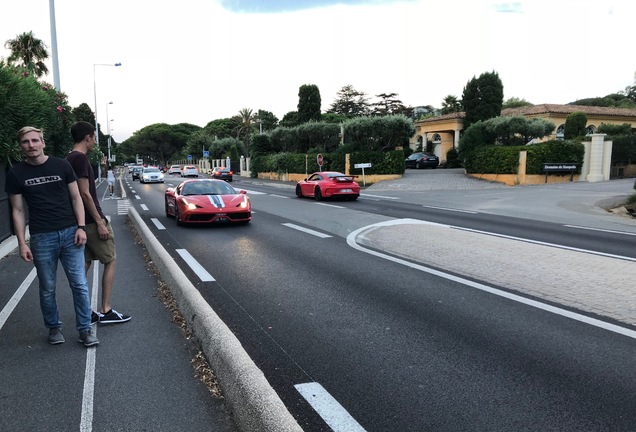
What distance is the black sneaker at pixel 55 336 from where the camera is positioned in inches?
165

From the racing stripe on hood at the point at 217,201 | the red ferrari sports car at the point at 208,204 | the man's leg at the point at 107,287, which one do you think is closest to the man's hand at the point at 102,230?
the man's leg at the point at 107,287

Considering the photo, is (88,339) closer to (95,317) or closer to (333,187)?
(95,317)

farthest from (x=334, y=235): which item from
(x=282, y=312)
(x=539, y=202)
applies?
(x=539, y=202)

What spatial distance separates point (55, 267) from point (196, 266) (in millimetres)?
3193

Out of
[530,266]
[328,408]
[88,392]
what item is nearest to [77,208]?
[88,392]

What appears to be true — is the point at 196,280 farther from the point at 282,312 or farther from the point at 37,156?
the point at 37,156

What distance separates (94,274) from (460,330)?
17.2 feet

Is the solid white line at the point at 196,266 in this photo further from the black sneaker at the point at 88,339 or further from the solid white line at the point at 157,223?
the solid white line at the point at 157,223

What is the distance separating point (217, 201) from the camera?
1198 cm

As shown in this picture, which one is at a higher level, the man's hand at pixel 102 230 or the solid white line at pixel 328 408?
the man's hand at pixel 102 230

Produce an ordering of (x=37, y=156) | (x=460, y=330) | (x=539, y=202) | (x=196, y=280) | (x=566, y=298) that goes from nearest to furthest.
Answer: (x=37, y=156) → (x=460, y=330) → (x=566, y=298) → (x=196, y=280) → (x=539, y=202)

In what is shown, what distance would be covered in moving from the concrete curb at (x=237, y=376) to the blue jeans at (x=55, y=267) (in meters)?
0.97

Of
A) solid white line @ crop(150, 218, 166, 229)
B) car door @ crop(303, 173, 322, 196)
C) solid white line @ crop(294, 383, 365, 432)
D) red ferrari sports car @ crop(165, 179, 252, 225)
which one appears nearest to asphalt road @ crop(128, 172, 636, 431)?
solid white line @ crop(294, 383, 365, 432)

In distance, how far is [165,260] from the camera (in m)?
6.66
